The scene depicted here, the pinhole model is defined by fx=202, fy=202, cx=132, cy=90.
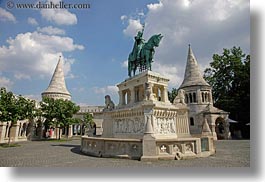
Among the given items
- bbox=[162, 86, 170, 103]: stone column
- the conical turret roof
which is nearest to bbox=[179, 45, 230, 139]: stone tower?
the conical turret roof

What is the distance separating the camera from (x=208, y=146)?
7254 mm

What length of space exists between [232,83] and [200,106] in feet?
13.6

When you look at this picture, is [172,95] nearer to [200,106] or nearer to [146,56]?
[200,106]

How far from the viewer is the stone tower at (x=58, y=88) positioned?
92.6ft

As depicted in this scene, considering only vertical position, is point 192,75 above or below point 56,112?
above

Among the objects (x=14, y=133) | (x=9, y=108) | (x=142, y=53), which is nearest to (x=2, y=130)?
(x=14, y=133)

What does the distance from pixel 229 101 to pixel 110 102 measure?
1530cm

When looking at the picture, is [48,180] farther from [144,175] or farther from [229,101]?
[229,101]

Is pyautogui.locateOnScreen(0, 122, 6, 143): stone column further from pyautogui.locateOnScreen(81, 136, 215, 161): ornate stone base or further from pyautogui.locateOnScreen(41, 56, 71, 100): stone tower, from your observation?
pyautogui.locateOnScreen(81, 136, 215, 161): ornate stone base

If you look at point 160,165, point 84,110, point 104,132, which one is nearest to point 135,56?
point 104,132

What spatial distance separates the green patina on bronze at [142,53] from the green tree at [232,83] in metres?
12.8

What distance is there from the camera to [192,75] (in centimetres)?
2395

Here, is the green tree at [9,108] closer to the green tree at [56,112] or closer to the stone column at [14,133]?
the stone column at [14,133]

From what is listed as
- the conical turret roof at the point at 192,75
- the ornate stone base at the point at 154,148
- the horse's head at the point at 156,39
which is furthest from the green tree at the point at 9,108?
the conical turret roof at the point at 192,75
